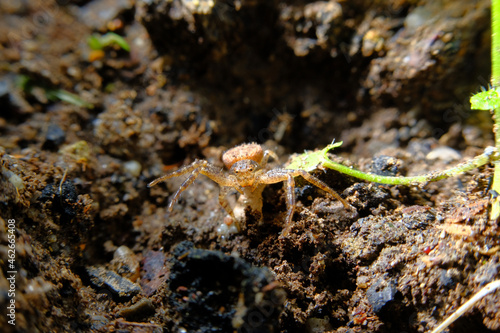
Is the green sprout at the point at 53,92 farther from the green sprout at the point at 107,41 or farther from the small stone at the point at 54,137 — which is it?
the green sprout at the point at 107,41

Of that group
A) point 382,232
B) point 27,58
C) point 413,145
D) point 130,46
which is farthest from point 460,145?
point 27,58

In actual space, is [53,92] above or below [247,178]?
above

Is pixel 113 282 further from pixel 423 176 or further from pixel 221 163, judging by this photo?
pixel 423 176

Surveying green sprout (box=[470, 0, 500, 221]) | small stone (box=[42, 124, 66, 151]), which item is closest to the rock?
green sprout (box=[470, 0, 500, 221])

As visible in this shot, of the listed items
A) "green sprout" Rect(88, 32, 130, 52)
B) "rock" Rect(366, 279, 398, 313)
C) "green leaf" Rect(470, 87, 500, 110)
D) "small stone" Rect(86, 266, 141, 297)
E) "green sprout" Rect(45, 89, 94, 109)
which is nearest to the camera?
"rock" Rect(366, 279, 398, 313)

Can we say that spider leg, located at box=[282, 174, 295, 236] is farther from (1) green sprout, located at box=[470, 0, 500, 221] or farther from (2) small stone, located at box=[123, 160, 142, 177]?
(2) small stone, located at box=[123, 160, 142, 177]

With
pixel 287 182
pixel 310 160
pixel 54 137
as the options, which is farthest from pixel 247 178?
pixel 54 137
